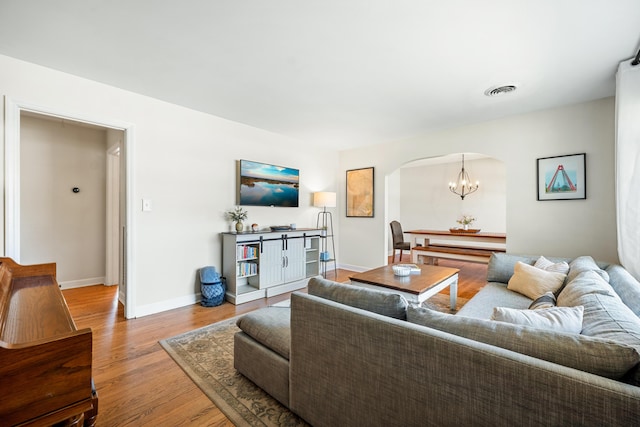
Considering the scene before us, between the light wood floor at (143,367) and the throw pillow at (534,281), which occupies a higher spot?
the throw pillow at (534,281)

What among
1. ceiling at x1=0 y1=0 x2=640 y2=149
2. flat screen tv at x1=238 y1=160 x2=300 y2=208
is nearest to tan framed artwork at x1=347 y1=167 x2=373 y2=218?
flat screen tv at x1=238 y1=160 x2=300 y2=208

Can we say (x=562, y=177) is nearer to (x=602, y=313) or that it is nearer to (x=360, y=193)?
(x=602, y=313)

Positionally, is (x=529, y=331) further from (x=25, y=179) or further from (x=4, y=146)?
(x=25, y=179)

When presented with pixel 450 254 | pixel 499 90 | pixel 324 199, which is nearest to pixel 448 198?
pixel 450 254

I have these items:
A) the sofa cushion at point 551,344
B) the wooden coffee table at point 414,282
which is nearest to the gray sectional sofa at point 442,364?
the sofa cushion at point 551,344

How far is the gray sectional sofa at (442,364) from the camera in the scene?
0.80 m

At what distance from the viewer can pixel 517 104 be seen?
127 inches

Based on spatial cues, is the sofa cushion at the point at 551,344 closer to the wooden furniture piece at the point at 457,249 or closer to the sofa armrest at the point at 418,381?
the sofa armrest at the point at 418,381

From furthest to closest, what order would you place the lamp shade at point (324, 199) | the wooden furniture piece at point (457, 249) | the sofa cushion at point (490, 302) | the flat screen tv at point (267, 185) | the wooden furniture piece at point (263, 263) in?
the lamp shade at point (324, 199) → the wooden furniture piece at point (457, 249) → the flat screen tv at point (267, 185) → the wooden furniture piece at point (263, 263) → the sofa cushion at point (490, 302)

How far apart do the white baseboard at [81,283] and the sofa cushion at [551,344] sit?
5.02 metres

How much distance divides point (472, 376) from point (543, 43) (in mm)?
2442

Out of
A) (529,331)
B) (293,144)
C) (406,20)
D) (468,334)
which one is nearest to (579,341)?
(529,331)

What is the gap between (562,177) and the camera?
10.8 ft

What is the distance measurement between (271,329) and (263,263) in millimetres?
2006
